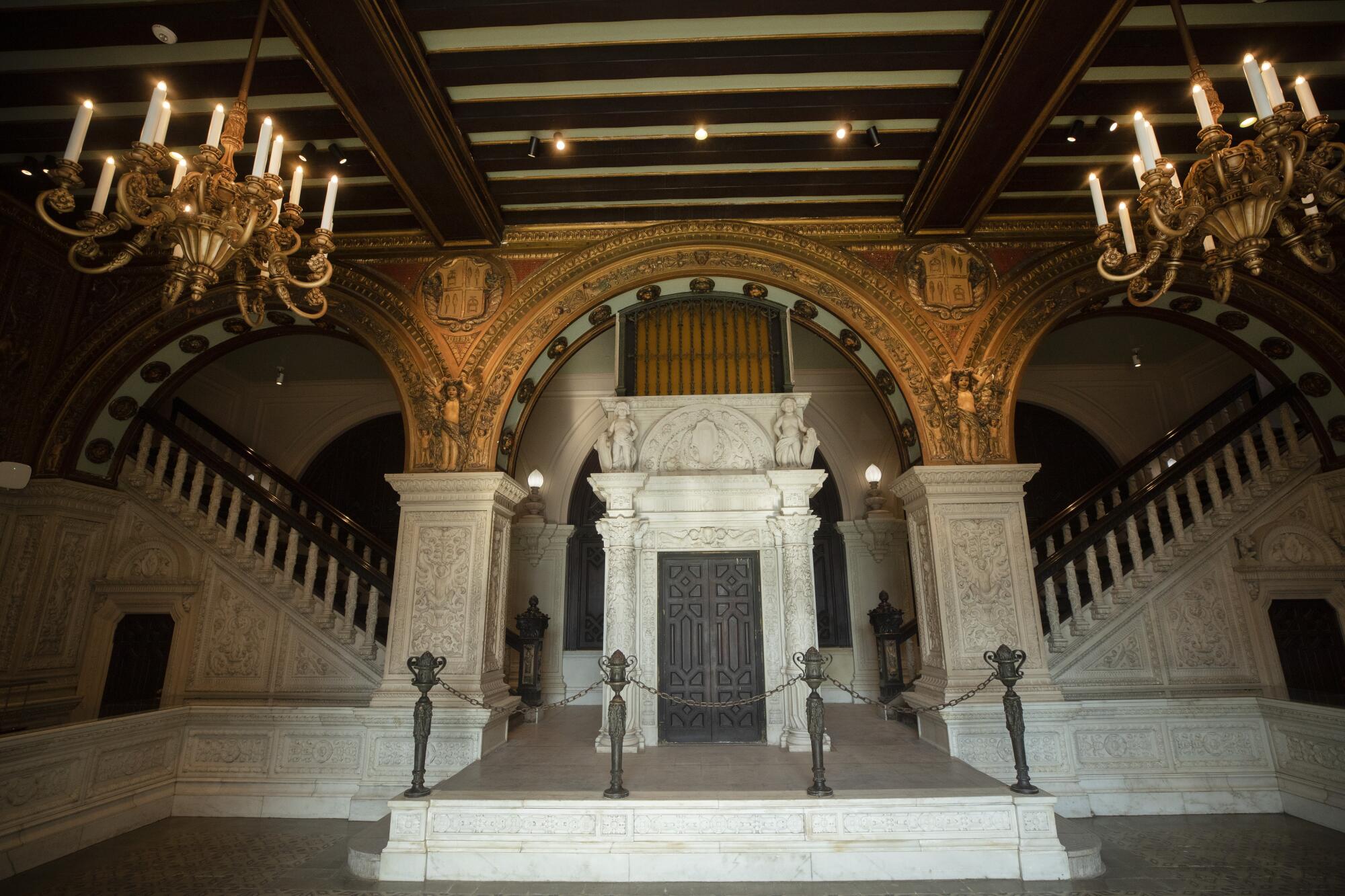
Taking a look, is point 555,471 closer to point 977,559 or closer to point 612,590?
point 612,590

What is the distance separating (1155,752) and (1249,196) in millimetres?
4576

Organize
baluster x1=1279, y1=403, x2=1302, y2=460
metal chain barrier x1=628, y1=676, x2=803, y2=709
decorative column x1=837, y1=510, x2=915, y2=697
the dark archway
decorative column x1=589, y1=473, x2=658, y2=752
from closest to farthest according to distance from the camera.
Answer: metal chain barrier x1=628, y1=676, x2=803, y2=709, decorative column x1=589, y1=473, x2=658, y2=752, baluster x1=1279, y1=403, x2=1302, y2=460, decorative column x1=837, y1=510, x2=915, y2=697, the dark archway

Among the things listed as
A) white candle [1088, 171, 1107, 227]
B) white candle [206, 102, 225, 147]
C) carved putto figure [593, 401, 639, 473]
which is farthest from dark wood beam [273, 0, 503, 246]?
white candle [1088, 171, 1107, 227]

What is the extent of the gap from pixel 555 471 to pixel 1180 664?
7424 millimetres

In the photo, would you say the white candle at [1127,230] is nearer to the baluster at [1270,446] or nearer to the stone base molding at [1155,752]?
the stone base molding at [1155,752]

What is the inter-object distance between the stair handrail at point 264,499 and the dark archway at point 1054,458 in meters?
8.52

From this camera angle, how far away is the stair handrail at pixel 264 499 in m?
6.96

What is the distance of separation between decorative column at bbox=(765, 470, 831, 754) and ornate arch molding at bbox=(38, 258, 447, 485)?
342 centimetres

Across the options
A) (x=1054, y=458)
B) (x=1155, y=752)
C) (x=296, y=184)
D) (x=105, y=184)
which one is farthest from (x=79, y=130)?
(x=1054, y=458)

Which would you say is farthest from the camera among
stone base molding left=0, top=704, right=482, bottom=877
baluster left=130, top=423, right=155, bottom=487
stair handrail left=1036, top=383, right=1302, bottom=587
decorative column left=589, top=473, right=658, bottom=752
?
baluster left=130, top=423, right=155, bottom=487

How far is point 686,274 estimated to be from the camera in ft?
21.7

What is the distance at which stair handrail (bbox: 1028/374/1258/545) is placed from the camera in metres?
7.45

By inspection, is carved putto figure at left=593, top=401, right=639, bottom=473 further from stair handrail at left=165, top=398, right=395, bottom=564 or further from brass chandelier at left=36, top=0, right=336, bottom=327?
stair handrail at left=165, top=398, right=395, bottom=564

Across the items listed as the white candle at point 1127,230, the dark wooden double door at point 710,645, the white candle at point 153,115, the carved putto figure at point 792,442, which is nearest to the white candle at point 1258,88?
the white candle at point 1127,230
